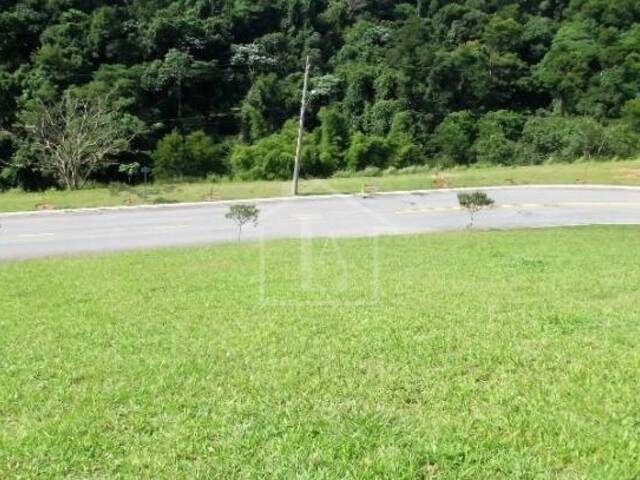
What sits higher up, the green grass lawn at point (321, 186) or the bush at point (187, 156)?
the bush at point (187, 156)

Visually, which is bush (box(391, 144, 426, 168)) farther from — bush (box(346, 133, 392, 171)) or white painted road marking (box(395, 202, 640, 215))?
white painted road marking (box(395, 202, 640, 215))

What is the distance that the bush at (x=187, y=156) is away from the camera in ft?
137

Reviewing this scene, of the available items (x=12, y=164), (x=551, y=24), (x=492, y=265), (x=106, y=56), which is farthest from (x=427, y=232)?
(x=551, y=24)

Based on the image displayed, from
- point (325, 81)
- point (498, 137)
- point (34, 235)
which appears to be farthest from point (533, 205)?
point (325, 81)

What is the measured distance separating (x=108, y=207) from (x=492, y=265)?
60.3ft

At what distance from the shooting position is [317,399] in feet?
12.8

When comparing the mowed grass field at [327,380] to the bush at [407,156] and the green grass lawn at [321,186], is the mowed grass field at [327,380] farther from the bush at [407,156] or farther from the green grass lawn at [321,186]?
the bush at [407,156]

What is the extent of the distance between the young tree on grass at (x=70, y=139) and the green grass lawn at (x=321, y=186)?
12.1 ft

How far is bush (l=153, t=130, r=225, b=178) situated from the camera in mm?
41625

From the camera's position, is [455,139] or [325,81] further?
[325,81]

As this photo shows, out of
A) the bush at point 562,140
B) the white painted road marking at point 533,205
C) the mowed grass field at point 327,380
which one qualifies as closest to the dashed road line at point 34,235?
the white painted road marking at point 533,205

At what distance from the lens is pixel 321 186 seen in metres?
29.1

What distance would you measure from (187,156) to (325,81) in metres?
13.9

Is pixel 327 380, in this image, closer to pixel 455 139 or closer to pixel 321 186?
pixel 321 186
